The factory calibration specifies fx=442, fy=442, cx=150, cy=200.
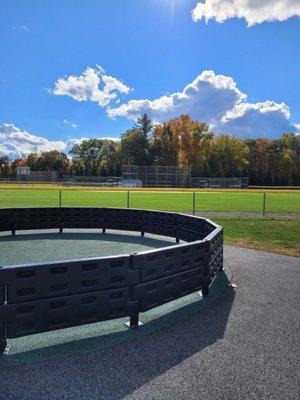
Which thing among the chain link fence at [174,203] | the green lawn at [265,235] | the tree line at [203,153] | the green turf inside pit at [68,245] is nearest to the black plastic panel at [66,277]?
the green turf inside pit at [68,245]

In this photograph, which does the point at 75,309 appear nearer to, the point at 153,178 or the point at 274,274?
→ the point at 274,274

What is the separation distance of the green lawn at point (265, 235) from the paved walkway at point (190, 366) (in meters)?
6.29

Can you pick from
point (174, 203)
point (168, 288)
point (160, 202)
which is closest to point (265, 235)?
point (168, 288)

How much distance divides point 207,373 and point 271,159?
4387 inches

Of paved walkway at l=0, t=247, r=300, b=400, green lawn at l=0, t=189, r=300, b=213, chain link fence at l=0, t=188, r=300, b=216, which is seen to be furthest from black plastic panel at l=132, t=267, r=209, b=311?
green lawn at l=0, t=189, r=300, b=213

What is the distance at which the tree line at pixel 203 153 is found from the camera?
106 m

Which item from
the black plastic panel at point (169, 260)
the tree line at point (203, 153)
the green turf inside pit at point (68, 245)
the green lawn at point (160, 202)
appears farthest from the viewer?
the tree line at point (203, 153)

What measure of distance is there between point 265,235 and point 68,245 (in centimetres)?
Result: 713

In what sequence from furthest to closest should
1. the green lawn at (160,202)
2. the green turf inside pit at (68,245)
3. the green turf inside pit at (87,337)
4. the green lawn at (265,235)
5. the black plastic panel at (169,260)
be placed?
1. the green lawn at (160,202)
2. the green lawn at (265,235)
3. the green turf inside pit at (68,245)
4. the black plastic panel at (169,260)
5. the green turf inside pit at (87,337)

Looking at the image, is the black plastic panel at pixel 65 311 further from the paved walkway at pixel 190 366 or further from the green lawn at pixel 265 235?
the green lawn at pixel 265 235

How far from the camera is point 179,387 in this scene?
167 inches

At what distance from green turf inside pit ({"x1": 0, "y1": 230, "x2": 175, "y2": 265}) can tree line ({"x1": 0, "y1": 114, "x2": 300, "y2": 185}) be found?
8886cm

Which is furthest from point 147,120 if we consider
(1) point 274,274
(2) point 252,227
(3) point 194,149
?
(1) point 274,274

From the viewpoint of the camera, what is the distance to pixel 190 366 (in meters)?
4.70
